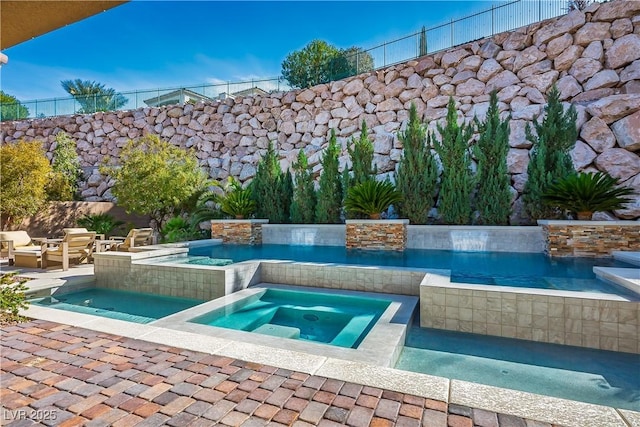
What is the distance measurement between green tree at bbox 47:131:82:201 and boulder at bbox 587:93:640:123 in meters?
22.2

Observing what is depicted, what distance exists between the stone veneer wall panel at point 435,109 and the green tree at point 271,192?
3708 mm

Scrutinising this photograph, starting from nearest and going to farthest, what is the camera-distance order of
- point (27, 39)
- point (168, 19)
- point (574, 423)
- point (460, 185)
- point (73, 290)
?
point (574, 423) → point (27, 39) → point (73, 290) → point (460, 185) → point (168, 19)

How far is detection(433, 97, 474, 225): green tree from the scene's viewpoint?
10.2 metres

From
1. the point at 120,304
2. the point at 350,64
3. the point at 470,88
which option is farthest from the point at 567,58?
the point at 120,304

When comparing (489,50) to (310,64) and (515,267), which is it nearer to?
(310,64)

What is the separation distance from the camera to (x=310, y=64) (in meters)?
19.5

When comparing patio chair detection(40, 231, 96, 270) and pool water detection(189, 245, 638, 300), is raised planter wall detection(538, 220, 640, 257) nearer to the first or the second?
pool water detection(189, 245, 638, 300)

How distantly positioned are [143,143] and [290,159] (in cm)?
650

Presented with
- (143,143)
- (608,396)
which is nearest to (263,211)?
(143,143)

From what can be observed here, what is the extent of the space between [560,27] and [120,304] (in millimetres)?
17124

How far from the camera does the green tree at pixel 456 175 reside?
10234 millimetres

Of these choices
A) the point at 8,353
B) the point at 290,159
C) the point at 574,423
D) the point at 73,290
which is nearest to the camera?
the point at 574,423

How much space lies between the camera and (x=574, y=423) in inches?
71.1

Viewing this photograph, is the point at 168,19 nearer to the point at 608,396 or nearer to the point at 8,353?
the point at 8,353
